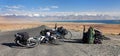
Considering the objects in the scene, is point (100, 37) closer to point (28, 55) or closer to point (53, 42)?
point (53, 42)

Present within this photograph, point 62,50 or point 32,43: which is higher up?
point 32,43

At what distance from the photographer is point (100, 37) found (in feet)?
72.2

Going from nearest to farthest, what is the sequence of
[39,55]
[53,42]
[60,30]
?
1. [39,55]
2. [53,42]
3. [60,30]

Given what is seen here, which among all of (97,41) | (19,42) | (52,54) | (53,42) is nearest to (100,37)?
(97,41)

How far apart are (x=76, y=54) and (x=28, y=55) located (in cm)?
253

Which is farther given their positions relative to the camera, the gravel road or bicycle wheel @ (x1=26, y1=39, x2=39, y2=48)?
bicycle wheel @ (x1=26, y1=39, x2=39, y2=48)

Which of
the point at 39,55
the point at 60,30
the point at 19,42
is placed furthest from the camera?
the point at 60,30

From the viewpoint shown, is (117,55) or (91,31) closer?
(117,55)

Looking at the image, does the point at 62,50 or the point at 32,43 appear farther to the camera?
the point at 32,43

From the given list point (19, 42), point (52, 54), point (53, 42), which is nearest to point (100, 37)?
point (53, 42)

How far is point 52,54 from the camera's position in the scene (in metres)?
14.6

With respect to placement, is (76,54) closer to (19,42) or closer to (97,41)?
(19,42)

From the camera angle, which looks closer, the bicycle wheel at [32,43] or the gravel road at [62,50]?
the gravel road at [62,50]

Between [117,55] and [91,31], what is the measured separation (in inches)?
273
